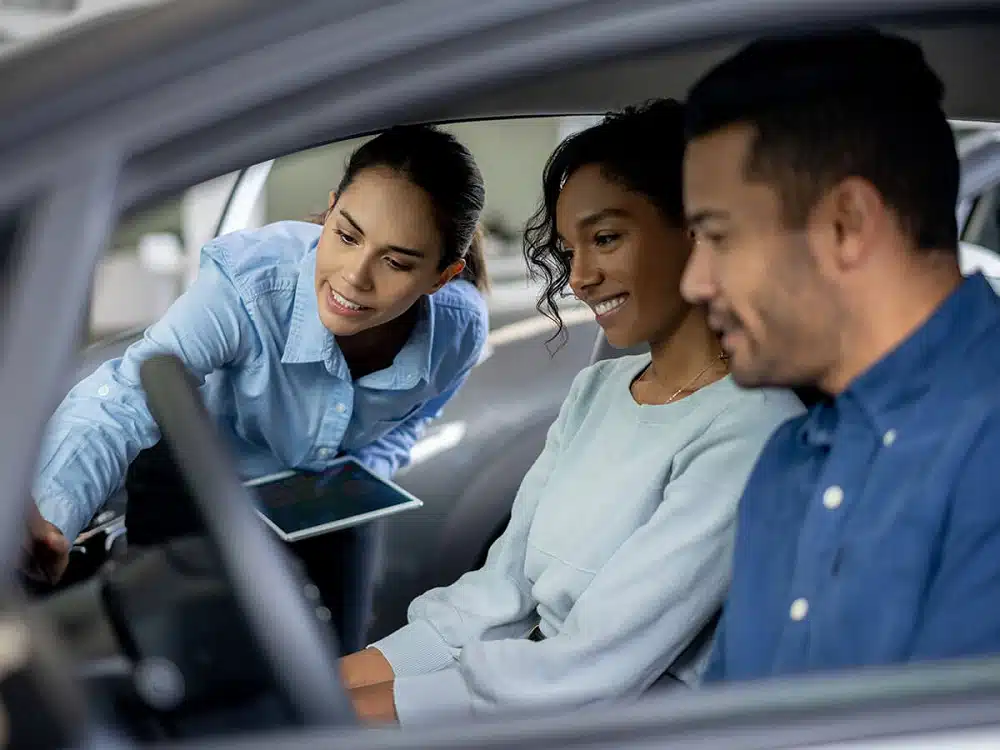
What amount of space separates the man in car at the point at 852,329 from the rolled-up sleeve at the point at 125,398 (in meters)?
0.56

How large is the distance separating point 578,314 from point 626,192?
685 millimetres

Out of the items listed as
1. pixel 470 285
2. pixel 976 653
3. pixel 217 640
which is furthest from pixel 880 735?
pixel 470 285

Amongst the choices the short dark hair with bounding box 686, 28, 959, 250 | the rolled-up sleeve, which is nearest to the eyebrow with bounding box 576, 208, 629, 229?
the short dark hair with bounding box 686, 28, 959, 250

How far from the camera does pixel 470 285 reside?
201 cm

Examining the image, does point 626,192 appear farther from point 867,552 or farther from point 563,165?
point 867,552

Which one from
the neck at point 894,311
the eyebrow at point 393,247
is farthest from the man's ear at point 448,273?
the neck at point 894,311

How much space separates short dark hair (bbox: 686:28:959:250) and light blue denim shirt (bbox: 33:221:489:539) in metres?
0.82

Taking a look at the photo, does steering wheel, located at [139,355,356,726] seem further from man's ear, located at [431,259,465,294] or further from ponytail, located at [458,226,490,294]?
ponytail, located at [458,226,490,294]

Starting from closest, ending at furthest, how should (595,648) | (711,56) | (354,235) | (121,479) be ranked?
1. (711,56)
2. (595,648)
3. (121,479)
4. (354,235)

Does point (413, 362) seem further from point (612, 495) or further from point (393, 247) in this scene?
point (612, 495)

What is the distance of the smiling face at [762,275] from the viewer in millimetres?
976

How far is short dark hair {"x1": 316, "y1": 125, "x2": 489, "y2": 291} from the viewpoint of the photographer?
4.79 ft

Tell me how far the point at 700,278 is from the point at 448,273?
0.79 meters

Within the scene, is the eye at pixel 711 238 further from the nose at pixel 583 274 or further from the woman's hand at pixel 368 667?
the woman's hand at pixel 368 667
